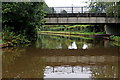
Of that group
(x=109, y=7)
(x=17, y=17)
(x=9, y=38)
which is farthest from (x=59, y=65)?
(x=109, y=7)

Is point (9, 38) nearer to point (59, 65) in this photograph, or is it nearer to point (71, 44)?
point (71, 44)

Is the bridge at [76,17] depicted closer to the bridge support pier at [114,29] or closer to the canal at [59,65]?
the bridge support pier at [114,29]

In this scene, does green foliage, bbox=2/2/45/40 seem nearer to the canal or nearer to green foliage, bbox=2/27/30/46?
green foliage, bbox=2/27/30/46

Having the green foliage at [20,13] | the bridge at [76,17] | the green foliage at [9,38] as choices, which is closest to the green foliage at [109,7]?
the bridge at [76,17]

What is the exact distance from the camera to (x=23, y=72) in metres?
6.07

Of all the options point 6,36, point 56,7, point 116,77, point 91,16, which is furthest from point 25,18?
point 116,77

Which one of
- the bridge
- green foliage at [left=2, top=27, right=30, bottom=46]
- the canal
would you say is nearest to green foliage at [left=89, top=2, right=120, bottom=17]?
the bridge

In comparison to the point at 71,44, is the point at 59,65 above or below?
below

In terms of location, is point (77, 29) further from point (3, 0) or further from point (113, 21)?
point (3, 0)

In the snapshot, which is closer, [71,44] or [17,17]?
[17,17]

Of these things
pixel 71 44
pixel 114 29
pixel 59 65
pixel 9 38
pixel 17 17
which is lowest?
pixel 59 65

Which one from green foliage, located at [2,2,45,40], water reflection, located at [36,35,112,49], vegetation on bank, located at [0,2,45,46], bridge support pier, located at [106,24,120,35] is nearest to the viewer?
water reflection, located at [36,35,112,49]

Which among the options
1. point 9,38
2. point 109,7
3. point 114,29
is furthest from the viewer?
point 114,29

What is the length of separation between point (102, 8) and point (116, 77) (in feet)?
77.1
